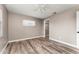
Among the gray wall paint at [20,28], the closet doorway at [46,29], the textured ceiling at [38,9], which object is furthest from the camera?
the closet doorway at [46,29]

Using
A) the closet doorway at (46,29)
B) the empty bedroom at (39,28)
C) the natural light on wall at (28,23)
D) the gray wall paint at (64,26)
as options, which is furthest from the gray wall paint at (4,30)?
the gray wall paint at (64,26)

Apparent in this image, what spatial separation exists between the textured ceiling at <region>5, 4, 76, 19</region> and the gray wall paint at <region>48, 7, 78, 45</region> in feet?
0.54

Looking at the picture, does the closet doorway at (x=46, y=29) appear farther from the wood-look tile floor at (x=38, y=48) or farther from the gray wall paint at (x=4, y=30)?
the gray wall paint at (x=4, y=30)

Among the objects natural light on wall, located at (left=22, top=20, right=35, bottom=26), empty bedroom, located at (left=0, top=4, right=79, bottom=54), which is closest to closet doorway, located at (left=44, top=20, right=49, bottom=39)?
empty bedroom, located at (left=0, top=4, right=79, bottom=54)

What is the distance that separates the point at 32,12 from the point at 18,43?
967mm

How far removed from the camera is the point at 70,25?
2.05 metres

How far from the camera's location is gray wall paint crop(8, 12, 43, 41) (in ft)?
7.10

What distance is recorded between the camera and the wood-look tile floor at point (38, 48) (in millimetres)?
1982

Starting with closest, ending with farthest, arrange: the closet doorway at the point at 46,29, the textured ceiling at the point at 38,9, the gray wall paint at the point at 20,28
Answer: the textured ceiling at the point at 38,9, the gray wall paint at the point at 20,28, the closet doorway at the point at 46,29

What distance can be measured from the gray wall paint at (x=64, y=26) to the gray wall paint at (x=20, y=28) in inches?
14.4

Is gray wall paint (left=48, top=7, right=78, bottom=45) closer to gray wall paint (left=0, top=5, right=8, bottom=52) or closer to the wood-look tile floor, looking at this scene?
the wood-look tile floor

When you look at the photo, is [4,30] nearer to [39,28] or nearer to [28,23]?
[28,23]
